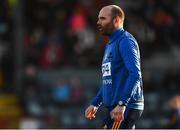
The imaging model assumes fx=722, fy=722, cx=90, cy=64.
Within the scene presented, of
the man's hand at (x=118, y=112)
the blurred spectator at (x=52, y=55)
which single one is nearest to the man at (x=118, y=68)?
the man's hand at (x=118, y=112)

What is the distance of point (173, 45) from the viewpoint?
51.5 feet

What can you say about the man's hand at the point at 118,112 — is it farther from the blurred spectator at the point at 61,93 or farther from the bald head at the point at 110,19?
the blurred spectator at the point at 61,93

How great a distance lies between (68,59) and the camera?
1648 centimetres

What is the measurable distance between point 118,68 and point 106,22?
47 cm

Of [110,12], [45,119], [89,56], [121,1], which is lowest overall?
[45,119]

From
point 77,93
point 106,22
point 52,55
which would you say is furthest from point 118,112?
point 52,55

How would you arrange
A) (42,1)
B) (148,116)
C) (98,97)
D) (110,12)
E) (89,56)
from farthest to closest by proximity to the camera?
(42,1) < (89,56) < (148,116) < (98,97) < (110,12)

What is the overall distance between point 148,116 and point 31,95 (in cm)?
263

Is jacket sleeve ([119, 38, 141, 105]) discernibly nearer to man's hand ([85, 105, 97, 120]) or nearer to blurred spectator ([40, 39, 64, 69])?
man's hand ([85, 105, 97, 120])

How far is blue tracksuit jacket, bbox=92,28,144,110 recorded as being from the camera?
6.86 meters

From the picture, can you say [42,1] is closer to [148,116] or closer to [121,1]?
[121,1]

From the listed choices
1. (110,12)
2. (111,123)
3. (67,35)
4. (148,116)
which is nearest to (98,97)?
(111,123)

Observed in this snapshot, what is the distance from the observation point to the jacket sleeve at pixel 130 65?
682 cm

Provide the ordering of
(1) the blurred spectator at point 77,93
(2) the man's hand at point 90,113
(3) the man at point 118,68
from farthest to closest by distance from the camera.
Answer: (1) the blurred spectator at point 77,93 < (2) the man's hand at point 90,113 < (3) the man at point 118,68
